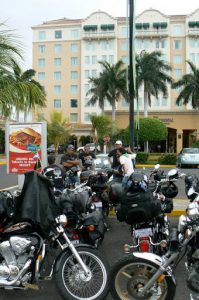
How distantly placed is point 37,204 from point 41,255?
1.72 ft

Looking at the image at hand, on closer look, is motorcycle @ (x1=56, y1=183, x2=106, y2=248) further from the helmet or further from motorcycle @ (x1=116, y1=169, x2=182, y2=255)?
the helmet

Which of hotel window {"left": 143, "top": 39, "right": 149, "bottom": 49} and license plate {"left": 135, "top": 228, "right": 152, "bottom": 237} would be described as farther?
hotel window {"left": 143, "top": 39, "right": 149, "bottom": 49}

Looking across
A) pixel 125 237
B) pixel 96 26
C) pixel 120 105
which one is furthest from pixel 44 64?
pixel 125 237

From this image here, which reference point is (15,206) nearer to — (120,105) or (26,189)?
(26,189)

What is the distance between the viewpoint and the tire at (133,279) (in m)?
3.95

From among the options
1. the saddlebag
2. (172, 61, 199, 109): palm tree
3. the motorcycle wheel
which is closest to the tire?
the motorcycle wheel

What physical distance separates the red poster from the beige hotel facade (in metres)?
66.0

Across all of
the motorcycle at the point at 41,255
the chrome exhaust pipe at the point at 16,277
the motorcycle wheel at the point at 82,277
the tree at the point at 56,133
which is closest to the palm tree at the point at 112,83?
the tree at the point at 56,133

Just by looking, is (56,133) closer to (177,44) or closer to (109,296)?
(177,44)

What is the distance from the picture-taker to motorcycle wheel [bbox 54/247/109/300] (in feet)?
13.9

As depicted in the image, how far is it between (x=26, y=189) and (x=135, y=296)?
5.04 feet

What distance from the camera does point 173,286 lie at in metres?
3.95

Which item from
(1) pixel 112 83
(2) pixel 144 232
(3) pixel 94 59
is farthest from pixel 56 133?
(2) pixel 144 232

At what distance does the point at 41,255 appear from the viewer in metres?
4.35
